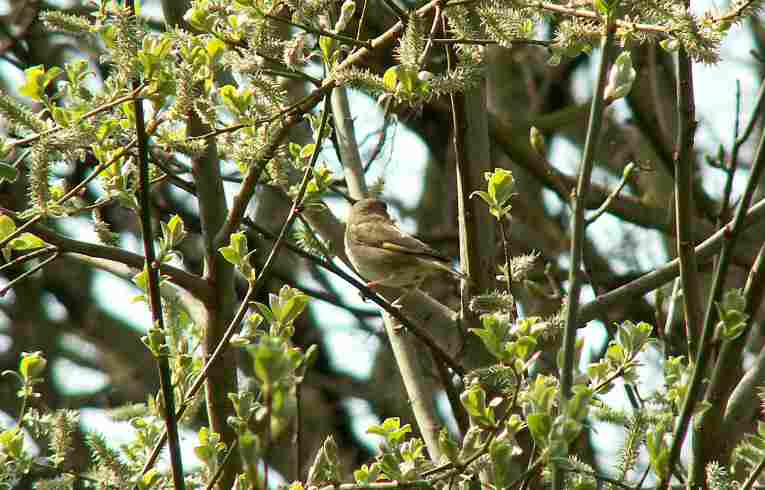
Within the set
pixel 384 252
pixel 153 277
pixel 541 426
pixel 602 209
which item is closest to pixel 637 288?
pixel 602 209

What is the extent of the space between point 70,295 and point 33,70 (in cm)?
721

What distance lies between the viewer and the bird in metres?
5.07

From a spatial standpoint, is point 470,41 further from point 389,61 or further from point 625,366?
point 389,61

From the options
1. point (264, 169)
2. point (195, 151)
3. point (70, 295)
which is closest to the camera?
point (195, 151)

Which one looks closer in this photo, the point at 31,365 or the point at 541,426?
the point at 541,426

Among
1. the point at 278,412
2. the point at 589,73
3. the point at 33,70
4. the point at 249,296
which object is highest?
the point at 589,73

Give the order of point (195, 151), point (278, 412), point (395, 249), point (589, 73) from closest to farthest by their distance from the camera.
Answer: point (278, 412)
point (195, 151)
point (395, 249)
point (589, 73)

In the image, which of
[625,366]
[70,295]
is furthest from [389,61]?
[625,366]

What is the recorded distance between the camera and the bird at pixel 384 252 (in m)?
5.07

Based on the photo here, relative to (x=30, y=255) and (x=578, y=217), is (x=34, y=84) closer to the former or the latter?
(x=30, y=255)

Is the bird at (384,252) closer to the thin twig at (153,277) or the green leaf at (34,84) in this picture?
the thin twig at (153,277)

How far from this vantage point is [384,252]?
5309 mm

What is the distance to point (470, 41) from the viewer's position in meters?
2.84

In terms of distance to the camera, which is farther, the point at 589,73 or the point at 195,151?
the point at 589,73
